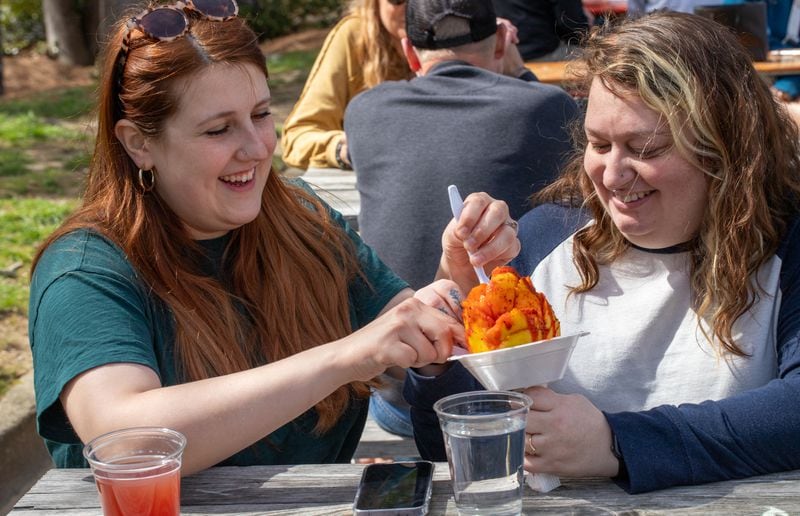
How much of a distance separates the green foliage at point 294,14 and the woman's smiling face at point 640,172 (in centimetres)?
1440

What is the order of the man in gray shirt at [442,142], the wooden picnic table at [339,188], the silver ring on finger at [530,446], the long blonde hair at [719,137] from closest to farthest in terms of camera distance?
1. the silver ring on finger at [530,446]
2. the long blonde hair at [719,137]
3. the man in gray shirt at [442,142]
4. the wooden picnic table at [339,188]

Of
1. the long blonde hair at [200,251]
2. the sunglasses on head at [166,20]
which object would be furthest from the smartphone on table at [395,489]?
the sunglasses on head at [166,20]

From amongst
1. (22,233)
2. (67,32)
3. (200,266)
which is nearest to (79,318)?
(200,266)

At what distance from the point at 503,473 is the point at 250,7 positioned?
44.4ft

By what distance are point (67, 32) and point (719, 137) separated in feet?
42.8

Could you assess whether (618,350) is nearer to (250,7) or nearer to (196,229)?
(196,229)

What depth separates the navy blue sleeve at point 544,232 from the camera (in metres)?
2.49

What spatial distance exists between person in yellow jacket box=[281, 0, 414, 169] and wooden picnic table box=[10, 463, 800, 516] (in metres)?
2.73

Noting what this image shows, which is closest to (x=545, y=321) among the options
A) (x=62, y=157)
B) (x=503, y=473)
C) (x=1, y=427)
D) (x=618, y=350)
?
(x=503, y=473)

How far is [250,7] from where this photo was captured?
47.5 ft

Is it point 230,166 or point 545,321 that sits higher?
point 230,166

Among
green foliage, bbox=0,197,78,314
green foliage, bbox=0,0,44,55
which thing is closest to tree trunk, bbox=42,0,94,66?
green foliage, bbox=0,0,44,55

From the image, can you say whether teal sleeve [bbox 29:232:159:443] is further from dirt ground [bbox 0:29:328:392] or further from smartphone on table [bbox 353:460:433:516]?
dirt ground [bbox 0:29:328:392]

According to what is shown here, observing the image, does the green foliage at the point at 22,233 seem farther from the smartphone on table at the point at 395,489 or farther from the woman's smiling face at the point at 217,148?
the smartphone on table at the point at 395,489
